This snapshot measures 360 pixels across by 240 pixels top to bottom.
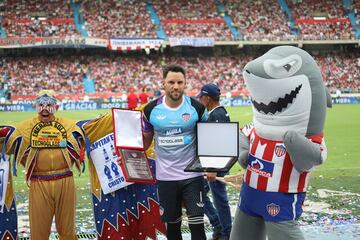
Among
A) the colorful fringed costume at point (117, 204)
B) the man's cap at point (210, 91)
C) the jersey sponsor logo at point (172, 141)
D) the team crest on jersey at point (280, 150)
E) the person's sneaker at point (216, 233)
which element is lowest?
the person's sneaker at point (216, 233)

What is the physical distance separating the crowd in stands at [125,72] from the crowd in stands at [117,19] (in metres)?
1.93

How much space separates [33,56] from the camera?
3894 centimetres

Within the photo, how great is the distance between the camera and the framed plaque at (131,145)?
482 centimetres

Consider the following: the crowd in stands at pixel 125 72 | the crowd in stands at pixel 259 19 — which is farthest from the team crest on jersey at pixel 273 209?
the crowd in stands at pixel 259 19

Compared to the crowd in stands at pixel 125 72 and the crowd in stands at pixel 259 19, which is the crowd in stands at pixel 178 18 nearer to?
the crowd in stands at pixel 259 19

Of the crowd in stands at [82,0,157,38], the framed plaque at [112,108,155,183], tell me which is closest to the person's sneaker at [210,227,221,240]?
the framed plaque at [112,108,155,183]

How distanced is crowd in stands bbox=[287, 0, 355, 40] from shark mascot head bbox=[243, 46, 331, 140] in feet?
125

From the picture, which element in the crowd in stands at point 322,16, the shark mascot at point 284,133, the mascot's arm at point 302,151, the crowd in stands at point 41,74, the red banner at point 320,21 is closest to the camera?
the mascot's arm at point 302,151

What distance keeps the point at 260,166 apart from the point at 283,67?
0.82 meters

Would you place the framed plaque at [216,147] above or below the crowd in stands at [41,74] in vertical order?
below

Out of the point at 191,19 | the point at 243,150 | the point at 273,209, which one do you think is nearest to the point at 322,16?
the point at 191,19

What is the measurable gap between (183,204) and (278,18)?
41376mm

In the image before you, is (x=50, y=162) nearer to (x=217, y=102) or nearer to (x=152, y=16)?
(x=217, y=102)

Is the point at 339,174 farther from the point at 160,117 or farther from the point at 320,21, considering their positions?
the point at 320,21
